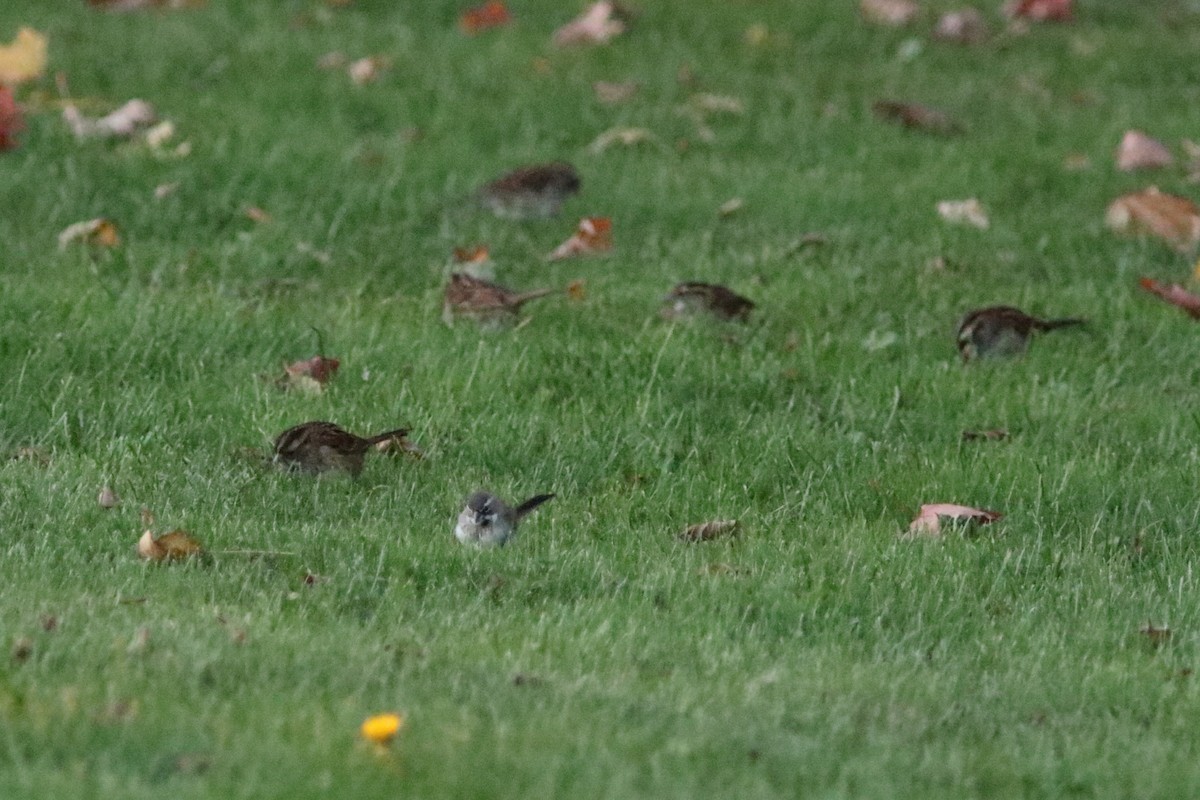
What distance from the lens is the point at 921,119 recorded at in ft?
31.3

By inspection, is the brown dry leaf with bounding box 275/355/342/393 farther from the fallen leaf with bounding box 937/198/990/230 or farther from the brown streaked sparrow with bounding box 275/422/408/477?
the fallen leaf with bounding box 937/198/990/230

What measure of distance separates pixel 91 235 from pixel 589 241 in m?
1.92

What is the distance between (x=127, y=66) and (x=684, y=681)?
6.40 m

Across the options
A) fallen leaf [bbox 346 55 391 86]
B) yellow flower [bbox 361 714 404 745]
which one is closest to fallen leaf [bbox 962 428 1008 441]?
yellow flower [bbox 361 714 404 745]

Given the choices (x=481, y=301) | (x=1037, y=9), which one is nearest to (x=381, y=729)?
(x=481, y=301)

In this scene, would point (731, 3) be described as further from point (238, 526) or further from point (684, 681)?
point (684, 681)

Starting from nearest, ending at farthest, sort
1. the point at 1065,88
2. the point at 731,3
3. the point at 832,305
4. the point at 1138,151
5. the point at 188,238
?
the point at 832,305 → the point at 188,238 → the point at 1138,151 → the point at 1065,88 → the point at 731,3

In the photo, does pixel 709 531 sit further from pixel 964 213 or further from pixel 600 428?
pixel 964 213

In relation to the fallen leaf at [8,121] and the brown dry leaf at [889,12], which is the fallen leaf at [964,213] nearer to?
the brown dry leaf at [889,12]

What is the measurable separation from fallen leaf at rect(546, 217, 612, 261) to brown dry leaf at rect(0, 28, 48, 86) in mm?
2811

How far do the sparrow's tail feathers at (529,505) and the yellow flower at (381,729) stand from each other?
162 centimetres

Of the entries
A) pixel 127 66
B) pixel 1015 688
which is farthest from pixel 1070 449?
pixel 127 66

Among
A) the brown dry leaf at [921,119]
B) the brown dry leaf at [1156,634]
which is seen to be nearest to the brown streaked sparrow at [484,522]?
the brown dry leaf at [1156,634]

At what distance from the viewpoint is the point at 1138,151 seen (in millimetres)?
9125
